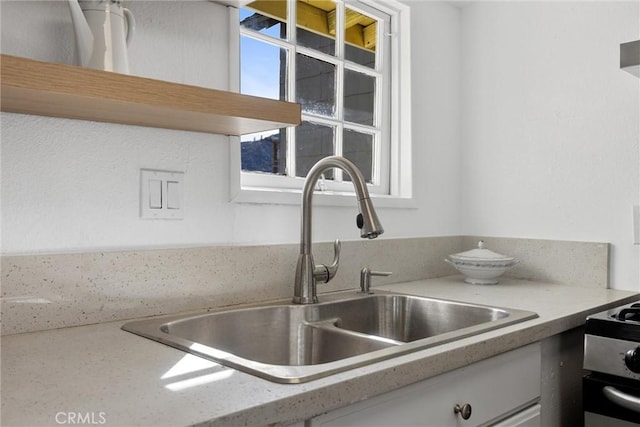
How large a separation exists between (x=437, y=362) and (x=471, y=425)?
21cm

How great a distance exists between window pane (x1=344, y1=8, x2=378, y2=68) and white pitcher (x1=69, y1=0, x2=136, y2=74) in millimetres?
1045

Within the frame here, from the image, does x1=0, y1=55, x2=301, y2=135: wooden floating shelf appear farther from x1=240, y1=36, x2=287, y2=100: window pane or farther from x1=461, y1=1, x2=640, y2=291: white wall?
x1=461, y1=1, x2=640, y2=291: white wall

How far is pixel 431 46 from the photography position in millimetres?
2119

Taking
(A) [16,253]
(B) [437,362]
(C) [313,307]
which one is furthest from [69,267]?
(B) [437,362]

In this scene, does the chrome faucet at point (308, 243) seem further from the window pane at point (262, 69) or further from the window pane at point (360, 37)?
the window pane at point (360, 37)

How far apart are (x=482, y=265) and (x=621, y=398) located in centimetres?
69

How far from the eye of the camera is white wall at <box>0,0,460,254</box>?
1.07 metres

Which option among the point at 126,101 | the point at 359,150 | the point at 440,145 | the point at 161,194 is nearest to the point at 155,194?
the point at 161,194

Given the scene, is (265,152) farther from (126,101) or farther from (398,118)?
(126,101)

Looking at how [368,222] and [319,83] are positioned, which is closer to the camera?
[368,222]

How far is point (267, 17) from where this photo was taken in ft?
5.46

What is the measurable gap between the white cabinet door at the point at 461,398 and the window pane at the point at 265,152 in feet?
2.96

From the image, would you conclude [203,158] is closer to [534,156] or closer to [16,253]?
[16,253]

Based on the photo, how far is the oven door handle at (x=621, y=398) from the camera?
3.84ft
